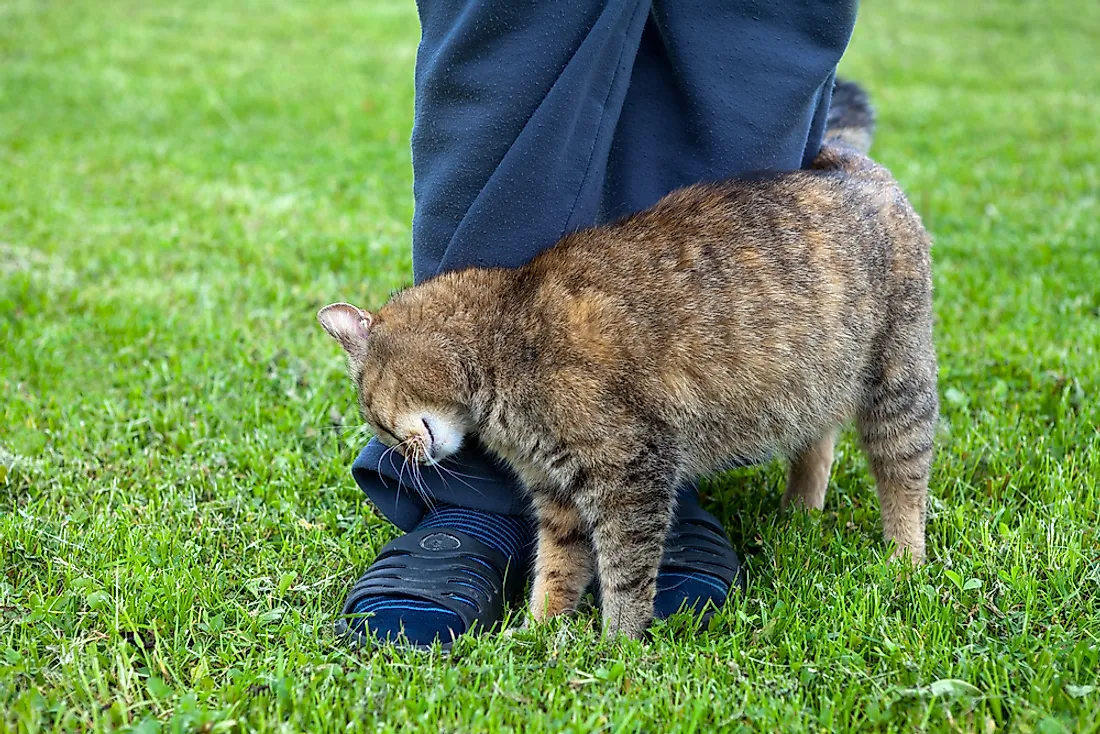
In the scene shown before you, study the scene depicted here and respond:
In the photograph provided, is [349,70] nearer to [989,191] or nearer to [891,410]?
[989,191]

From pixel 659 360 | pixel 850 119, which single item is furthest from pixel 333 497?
pixel 850 119

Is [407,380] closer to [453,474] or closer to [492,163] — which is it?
[453,474]

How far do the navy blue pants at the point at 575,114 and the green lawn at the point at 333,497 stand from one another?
650mm

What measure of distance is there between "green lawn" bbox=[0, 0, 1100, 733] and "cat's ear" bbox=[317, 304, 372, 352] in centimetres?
59

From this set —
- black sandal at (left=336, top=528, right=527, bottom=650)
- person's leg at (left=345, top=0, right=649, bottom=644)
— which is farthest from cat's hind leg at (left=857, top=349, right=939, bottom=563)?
black sandal at (left=336, top=528, right=527, bottom=650)

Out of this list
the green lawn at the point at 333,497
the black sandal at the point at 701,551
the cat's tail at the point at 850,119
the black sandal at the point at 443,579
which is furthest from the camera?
the cat's tail at the point at 850,119

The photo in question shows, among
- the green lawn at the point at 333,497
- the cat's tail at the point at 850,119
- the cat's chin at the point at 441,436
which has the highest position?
the cat's tail at the point at 850,119

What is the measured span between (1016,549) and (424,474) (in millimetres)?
1652

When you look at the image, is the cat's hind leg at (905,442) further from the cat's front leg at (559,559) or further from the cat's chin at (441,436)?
the cat's chin at (441,436)

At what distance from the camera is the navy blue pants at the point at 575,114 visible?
2.80 metres

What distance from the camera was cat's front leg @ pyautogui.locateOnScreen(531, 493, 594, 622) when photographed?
2.82 meters

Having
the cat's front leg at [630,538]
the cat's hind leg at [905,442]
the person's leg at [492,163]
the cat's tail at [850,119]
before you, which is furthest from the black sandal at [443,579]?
the cat's tail at [850,119]

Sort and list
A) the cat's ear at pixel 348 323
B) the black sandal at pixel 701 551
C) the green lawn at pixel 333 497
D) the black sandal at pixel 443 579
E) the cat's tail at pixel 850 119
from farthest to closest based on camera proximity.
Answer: the cat's tail at pixel 850 119
the cat's ear at pixel 348 323
the black sandal at pixel 701 551
the black sandal at pixel 443 579
the green lawn at pixel 333 497

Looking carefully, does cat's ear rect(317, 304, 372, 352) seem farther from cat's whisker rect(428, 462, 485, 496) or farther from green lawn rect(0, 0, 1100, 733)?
green lawn rect(0, 0, 1100, 733)
